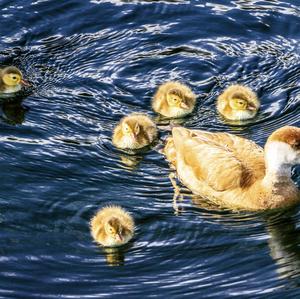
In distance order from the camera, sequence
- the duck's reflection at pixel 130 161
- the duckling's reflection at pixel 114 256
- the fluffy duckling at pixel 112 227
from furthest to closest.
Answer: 1. the duck's reflection at pixel 130 161
2. the fluffy duckling at pixel 112 227
3. the duckling's reflection at pixel 114 256

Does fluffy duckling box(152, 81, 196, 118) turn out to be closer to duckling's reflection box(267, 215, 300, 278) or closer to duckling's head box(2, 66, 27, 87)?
duckling's head box(2, 66, 27, 87)

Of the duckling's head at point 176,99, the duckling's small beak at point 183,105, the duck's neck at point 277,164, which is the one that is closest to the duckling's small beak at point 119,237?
the duck's neck at point 277,164

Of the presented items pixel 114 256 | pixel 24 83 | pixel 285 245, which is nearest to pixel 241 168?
pixel 285 245

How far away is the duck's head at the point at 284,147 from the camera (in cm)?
852

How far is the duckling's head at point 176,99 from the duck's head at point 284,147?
1527 millimetres

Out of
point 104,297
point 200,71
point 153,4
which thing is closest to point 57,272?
point 104,297

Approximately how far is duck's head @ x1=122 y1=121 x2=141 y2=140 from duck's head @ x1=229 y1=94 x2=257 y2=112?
101 centimetres

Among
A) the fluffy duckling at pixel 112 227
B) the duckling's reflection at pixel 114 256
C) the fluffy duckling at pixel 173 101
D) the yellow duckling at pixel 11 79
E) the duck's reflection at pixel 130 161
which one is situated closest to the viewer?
the duckling's reflection at pixel 114 256

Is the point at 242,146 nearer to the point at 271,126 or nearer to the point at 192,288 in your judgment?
the point at 271,126

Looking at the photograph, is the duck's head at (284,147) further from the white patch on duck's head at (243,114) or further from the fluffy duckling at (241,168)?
Result: the white patch on duck's head at (243,114)

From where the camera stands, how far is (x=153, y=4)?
1188 cm

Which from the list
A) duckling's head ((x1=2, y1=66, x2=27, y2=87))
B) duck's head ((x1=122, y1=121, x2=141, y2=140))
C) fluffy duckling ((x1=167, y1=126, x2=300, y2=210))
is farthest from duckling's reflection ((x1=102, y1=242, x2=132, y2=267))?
duckling's head ((x1=2, y1=66, x2=27, y2=87))

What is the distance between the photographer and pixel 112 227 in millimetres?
7883

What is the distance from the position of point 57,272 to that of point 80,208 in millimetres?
974
